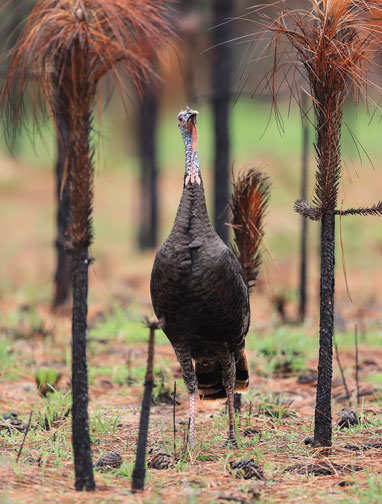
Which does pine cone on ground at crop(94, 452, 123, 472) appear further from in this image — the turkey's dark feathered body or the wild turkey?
the turkey's dark feathered body

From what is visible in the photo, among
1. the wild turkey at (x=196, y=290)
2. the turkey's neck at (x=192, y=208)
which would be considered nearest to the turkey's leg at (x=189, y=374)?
the wild turkey at (x=196, y=290)

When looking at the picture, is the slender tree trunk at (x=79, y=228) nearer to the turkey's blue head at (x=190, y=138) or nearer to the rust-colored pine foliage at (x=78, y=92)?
the rust-colored pine foliage at (x=78, y=92)

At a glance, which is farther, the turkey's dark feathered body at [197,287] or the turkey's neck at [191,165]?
the turkey's neck at [191,165]

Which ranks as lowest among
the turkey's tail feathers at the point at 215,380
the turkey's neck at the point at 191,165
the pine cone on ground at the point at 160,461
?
the pine cone on ground at the point at 160,461

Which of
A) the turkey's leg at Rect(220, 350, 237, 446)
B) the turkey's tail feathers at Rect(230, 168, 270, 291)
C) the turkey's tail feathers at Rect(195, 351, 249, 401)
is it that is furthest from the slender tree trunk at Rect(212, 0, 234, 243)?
the turkey's leg at Rect(220, 350, 237, 446)

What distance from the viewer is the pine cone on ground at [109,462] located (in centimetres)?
395

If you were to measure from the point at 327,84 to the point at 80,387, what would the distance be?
88.7 inches

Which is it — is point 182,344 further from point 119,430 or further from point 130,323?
point 130,323

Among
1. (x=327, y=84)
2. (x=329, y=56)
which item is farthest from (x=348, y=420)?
(x=329, y=56)

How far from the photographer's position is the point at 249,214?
5277mm

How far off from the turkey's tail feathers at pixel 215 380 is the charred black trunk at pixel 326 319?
1104 millimetres

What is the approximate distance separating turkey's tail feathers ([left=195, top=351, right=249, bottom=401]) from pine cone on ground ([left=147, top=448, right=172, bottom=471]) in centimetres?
114

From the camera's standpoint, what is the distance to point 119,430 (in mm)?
4945

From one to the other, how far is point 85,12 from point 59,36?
0.19 metres
